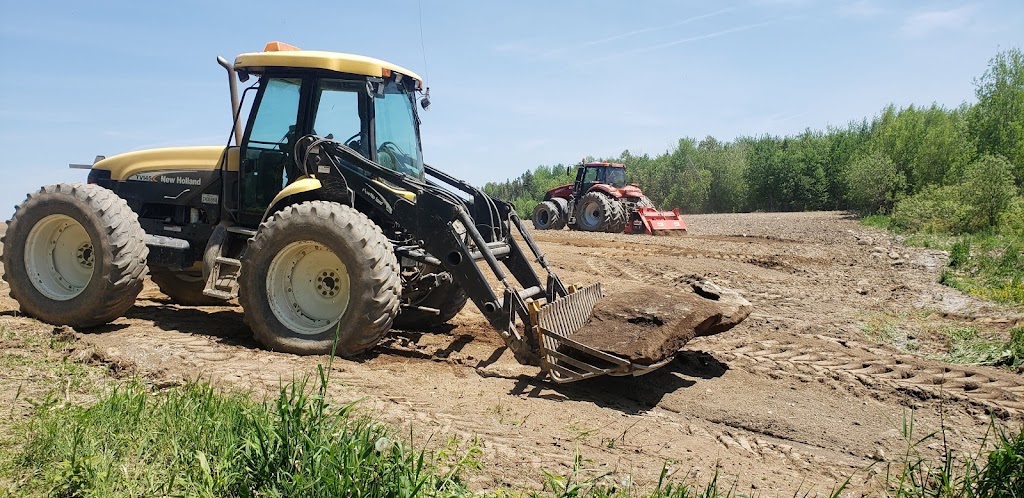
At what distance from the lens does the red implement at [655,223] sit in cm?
2134

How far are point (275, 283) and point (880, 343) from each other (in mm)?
5948

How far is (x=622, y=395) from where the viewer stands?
5.43 m

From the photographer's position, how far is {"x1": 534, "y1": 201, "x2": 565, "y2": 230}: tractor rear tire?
24.1 meters

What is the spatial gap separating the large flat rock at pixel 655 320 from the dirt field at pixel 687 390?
0.40 meters

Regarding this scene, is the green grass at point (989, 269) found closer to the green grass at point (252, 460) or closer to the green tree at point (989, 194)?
the green tree at point (989, 194)

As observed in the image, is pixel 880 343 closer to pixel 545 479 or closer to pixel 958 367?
pixel 958 367

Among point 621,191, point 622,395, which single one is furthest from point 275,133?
point 621,191

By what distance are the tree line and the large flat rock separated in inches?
711

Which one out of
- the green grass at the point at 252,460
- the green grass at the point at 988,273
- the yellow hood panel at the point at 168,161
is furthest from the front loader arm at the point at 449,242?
the green grass at the point at 988,273

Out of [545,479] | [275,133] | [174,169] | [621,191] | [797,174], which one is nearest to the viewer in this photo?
[545,479]

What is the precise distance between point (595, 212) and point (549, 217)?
90.0 inches

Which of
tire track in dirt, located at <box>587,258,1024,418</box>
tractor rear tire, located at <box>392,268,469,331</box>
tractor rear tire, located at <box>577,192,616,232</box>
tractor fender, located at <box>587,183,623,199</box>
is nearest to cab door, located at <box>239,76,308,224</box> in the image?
tractor rear tire, located at <box>392,268,469,331</box>

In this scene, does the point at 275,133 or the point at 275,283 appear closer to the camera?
the point at 275,283

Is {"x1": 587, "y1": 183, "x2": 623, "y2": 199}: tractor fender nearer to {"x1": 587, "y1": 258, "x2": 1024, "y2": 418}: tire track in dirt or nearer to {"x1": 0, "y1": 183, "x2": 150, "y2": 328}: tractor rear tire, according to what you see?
{"x1": 587, "y1": 258, "x2": 1024, "y2": 418}: tire track in dirt
